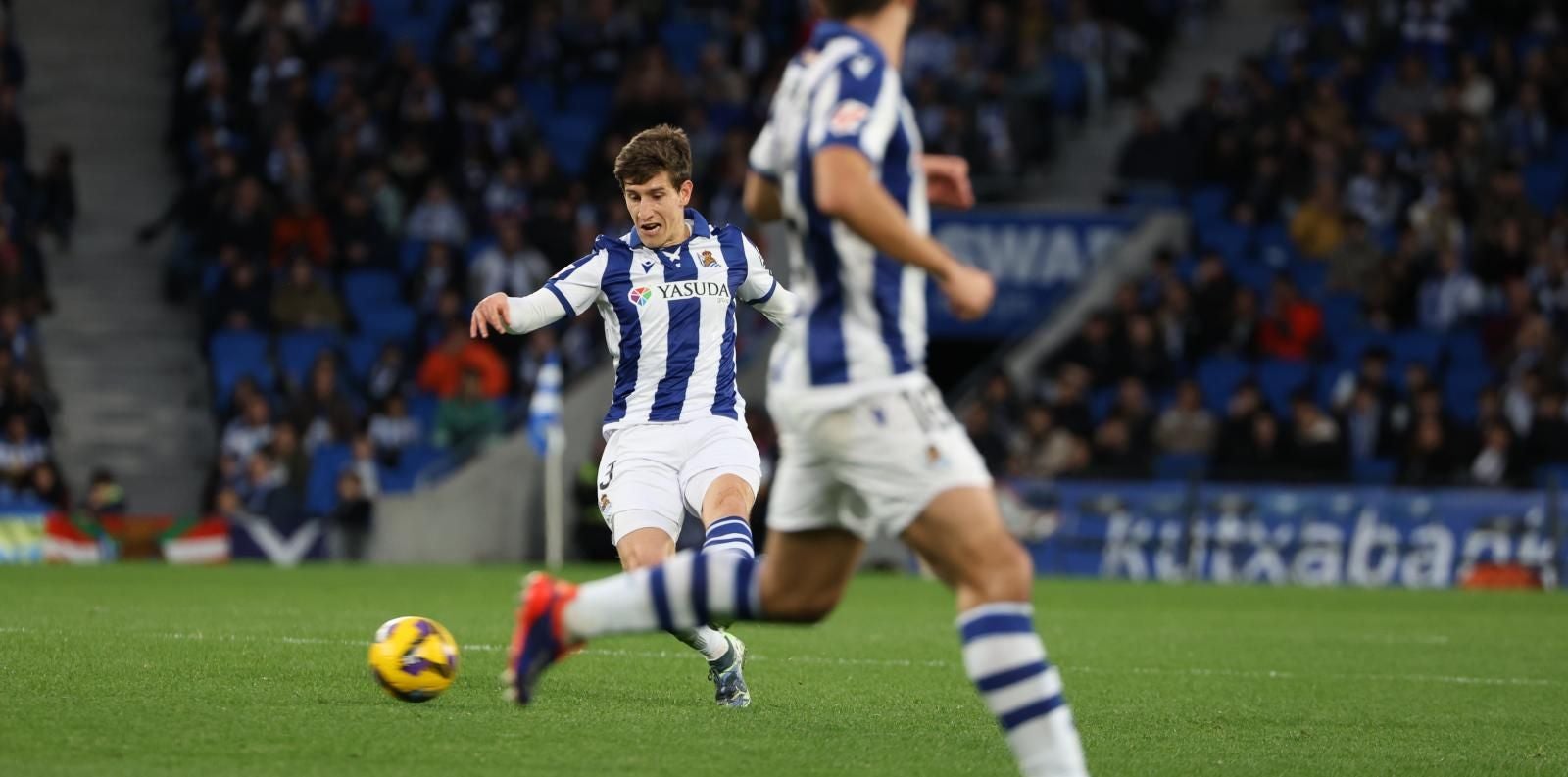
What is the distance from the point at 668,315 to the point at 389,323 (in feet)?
52.7

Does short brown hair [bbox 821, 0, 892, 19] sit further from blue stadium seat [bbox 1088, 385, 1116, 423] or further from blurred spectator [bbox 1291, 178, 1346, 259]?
blurred spectator [bbox 1291, 178, 1346, 259]

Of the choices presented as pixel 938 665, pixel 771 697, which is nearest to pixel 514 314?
pixel 771 697

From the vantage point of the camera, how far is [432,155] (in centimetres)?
2650

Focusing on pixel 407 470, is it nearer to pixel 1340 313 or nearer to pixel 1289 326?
pixel 1289 326

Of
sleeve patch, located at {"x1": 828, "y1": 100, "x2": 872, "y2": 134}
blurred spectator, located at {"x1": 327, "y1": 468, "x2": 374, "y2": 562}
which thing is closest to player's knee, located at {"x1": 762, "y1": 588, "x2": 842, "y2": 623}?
sleeve patch, located at {"x1": 828, "y1": 100, "x2": 872, "y2": 134}

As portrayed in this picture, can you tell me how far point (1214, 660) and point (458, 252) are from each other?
14.3 meters

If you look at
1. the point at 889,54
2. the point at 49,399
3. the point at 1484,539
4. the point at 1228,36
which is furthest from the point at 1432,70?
the point at 889,54

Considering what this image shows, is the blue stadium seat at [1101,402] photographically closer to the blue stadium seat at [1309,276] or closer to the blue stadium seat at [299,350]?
the blue stadium seat at [1309,276]

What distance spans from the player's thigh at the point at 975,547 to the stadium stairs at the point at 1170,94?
69.1 feet

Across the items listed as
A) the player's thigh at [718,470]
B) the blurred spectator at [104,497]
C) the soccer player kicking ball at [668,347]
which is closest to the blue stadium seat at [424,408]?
the blurred spectator at [104,497]

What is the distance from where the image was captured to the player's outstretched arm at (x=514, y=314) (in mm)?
8469

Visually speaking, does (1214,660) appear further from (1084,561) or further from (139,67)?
(139,67)

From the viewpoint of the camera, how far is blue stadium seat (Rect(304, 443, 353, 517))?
2283 cm

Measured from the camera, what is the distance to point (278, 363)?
24203mm
